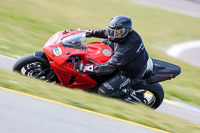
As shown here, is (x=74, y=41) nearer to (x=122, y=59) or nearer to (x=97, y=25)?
(x=122, y=59)

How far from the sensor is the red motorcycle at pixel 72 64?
5.49 m

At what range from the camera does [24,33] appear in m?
9.79

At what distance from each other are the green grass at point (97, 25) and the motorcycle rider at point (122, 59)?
1.59 m

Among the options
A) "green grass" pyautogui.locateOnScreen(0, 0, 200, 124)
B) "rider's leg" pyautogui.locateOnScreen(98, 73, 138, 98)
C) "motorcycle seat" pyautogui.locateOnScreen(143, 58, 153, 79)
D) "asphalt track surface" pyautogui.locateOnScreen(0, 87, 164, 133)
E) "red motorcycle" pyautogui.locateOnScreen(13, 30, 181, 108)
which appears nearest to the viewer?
"asphalt track surface" pyautogui.locateOnScreen(0, 87, 164, 133)

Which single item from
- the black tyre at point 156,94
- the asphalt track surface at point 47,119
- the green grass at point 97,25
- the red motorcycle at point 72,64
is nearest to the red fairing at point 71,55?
the red motorcycle at point 72,64

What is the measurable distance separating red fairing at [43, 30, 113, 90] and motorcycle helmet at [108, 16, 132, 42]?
454mm

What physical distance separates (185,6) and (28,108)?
23.6 metres

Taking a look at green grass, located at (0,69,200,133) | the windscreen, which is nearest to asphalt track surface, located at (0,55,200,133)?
green grass, located at (0,69,200,133)

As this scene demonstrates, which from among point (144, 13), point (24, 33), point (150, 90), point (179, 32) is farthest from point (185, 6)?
point (150, 90)

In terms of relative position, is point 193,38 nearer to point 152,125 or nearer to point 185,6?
point 185,6

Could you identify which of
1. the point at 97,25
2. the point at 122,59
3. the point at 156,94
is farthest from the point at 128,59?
the point at 97,25

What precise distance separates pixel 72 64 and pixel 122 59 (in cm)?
83

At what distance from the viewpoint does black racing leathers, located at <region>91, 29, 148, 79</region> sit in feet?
17.6

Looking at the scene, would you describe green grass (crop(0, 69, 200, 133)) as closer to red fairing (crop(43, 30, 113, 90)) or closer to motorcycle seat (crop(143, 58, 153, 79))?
red fairing (crop(43, 30, 113, 90))
